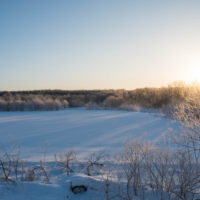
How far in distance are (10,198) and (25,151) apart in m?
4.44

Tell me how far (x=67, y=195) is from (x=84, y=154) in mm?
3596

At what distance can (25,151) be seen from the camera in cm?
749

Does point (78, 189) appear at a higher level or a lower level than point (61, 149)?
higher

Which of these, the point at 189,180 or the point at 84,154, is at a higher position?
the point at 189,180

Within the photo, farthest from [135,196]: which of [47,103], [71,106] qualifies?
[71,106]

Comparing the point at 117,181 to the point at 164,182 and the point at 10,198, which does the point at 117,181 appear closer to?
the point at 164,182

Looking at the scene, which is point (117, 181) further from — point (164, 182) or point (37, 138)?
point (37, 138)

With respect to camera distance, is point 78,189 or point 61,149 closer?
point 78,189

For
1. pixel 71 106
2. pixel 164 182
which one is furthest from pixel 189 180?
pixel 71 106

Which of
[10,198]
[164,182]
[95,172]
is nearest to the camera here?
[10,198]

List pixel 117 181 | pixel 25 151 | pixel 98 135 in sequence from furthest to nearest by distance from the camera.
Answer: pixel 98 135 < pixel 25 151 < pixel 117 181

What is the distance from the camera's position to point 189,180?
128 inches

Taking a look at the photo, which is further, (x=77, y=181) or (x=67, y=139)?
(x=67, y=139)

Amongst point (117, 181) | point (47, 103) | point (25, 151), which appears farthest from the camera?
point (47, 103)
